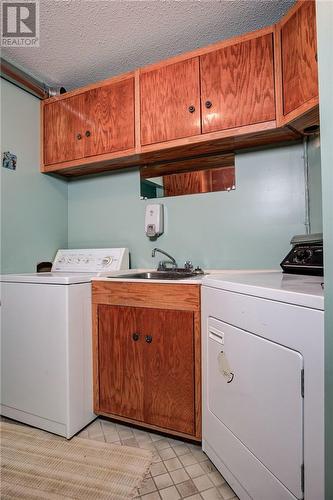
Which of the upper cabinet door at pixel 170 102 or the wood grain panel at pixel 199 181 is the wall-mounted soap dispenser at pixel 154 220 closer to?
the wood grain panel at pixel 199 181

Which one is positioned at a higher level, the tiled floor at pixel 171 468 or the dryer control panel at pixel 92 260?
the dryer control panel at pixel 92 260

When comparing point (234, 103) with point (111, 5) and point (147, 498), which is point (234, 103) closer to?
point (111, 5)

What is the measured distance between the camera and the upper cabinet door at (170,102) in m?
1.64

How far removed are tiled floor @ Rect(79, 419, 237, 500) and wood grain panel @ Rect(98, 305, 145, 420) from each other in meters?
0.12

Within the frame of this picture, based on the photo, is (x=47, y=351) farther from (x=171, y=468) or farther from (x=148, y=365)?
(x=171, y=468)

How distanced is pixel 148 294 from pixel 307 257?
86cm

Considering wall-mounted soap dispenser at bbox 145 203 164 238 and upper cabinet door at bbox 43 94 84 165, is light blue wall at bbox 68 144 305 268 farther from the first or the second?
upper cabinet door at bbox 43 94 84 165

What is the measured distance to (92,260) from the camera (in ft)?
6.96

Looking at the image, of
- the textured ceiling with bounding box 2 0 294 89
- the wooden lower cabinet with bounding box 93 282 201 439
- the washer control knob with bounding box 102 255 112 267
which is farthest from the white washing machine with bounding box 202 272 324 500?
the textured ceiling with bounding box 2 0 294 89

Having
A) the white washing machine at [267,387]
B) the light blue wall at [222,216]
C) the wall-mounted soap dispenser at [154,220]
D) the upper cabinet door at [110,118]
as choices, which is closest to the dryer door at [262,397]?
the white washing machine at [267,387]

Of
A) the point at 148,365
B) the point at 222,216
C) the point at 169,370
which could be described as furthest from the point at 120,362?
the point at 222,216

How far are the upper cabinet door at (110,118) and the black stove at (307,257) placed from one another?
1.26 meters

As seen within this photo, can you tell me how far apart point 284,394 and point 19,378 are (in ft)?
5.16

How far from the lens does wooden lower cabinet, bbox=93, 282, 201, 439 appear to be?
4.58ft
